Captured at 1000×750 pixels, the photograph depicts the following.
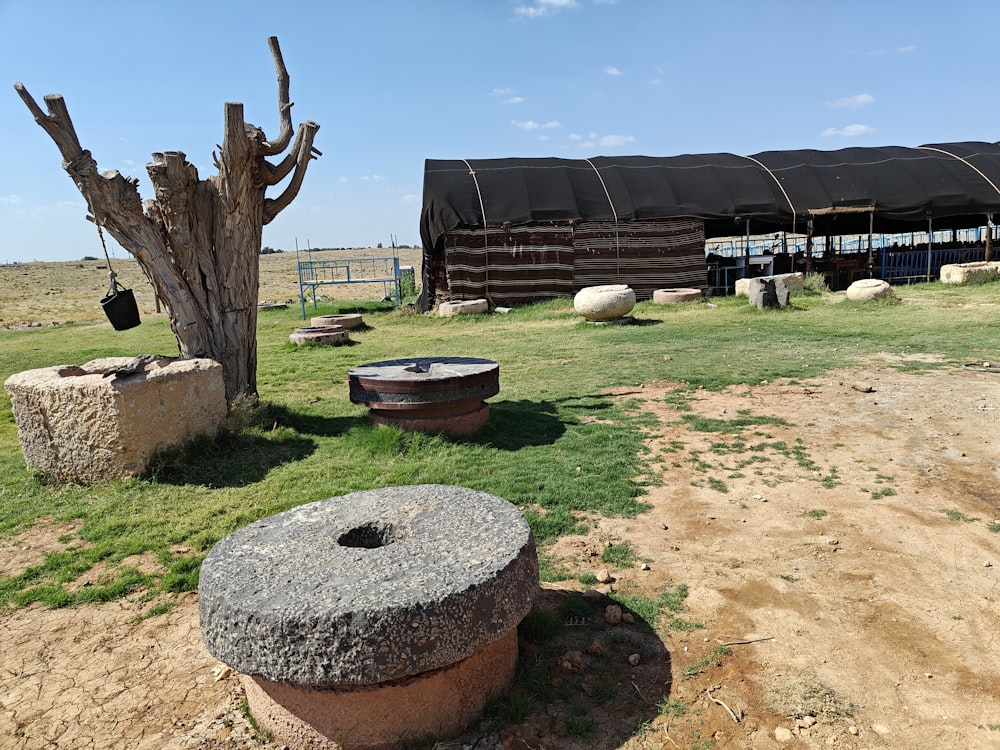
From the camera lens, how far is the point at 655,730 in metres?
2.62

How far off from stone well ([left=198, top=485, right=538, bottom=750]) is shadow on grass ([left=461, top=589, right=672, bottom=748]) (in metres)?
0.11

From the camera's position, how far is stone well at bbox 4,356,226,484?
17.4ft

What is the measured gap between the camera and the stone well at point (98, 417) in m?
5.31

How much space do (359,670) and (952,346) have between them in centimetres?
1072

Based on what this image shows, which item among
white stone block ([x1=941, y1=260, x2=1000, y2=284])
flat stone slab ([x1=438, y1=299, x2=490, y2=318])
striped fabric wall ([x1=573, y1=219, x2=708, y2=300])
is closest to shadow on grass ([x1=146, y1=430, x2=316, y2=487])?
flat stone slab ([x1=438, y1=299, x2=490, y2=318])

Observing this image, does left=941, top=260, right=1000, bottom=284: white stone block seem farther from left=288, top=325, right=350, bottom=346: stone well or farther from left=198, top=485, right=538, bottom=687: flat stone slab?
left=198, top=485, right=538, bottom=687: flat stone slab

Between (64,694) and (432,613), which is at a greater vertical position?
(432,613)

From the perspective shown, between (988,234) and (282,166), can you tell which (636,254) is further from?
(282,166)

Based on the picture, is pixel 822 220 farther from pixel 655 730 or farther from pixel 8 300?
pixel 8 300

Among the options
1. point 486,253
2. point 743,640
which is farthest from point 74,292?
point 743,640

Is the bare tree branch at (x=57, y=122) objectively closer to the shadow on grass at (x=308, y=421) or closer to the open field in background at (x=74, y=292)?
the shadow on grass at (x=308, y=421)

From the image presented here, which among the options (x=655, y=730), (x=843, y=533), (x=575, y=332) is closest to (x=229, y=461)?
(x=655, y=730)

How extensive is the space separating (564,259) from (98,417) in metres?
16.1

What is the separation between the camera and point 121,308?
23.0ft
